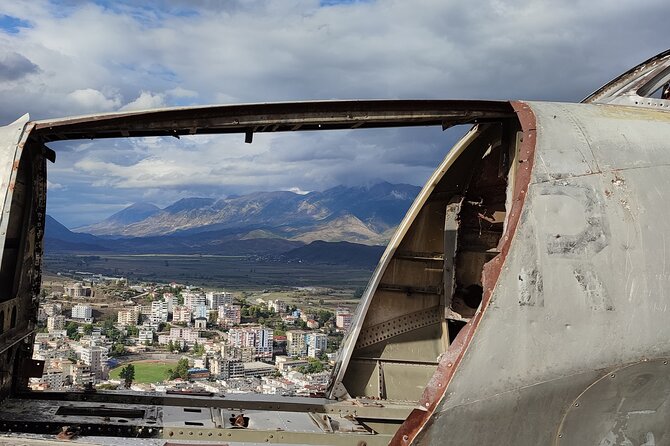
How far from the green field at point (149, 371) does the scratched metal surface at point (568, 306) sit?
18.4 metres

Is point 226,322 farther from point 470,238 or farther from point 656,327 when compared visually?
point 656,327

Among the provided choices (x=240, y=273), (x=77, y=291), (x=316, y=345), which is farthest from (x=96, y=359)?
(x=240, y=273)

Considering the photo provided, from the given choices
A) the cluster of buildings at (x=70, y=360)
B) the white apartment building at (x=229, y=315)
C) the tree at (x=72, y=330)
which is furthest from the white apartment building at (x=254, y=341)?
the white apartment building at (x=229, y=315)

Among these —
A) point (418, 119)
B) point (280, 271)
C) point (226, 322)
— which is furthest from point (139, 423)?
point (280, 271)

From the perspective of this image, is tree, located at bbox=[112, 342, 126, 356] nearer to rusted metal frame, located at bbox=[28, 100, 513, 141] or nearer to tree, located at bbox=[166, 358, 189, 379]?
tree, located at bbox=[166, 358, 189, 379]

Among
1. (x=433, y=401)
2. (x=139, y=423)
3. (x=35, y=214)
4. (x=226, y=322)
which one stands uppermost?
(x=35, y=214)

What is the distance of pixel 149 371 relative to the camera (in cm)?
2450

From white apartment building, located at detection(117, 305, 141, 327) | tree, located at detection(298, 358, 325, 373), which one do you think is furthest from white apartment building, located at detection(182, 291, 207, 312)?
tree, located at detection(298, 358, 325, 373)

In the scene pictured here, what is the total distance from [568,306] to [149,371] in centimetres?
2171

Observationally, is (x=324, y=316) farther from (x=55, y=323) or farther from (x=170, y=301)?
(x=55, y=323)

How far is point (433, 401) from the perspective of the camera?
4.94m

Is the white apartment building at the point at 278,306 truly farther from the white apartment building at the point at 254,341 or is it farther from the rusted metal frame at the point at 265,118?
the rusted metal frame at the point at 265,118

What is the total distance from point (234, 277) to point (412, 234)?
87.0 meters

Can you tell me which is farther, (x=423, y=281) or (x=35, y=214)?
(x=423, y=281)
